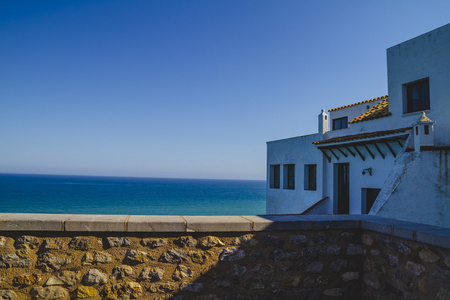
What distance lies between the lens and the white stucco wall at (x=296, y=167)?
57.1 ft

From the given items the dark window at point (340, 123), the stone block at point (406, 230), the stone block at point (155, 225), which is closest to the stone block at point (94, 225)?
the stone block at point (155, 225)

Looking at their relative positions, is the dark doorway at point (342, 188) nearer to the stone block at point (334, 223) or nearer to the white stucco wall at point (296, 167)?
the white stucco wall at point (296, 167)

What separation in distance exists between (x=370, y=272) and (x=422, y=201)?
6.75 m

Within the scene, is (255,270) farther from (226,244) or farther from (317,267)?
(317,267)

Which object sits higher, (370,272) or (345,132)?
(345,132)

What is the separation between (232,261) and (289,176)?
17297mm

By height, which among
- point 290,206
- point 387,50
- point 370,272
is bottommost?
point 290,206

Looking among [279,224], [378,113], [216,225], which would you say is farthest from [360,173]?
[216,225]

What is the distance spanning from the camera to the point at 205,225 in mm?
3350

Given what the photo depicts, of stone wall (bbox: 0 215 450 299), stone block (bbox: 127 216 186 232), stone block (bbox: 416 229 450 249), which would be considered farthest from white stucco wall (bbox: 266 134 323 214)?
stone block (bbox: 127 216 186 232)

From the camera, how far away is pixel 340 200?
15859 millimetres

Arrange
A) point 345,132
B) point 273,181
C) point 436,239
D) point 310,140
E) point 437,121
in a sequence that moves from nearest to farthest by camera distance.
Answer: point 436,239 → point 437,121 → point 345,132 → point 310,140 → point 273,181

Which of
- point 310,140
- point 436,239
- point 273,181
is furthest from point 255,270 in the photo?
point 273,181

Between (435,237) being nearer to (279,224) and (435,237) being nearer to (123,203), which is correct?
(279,224)
